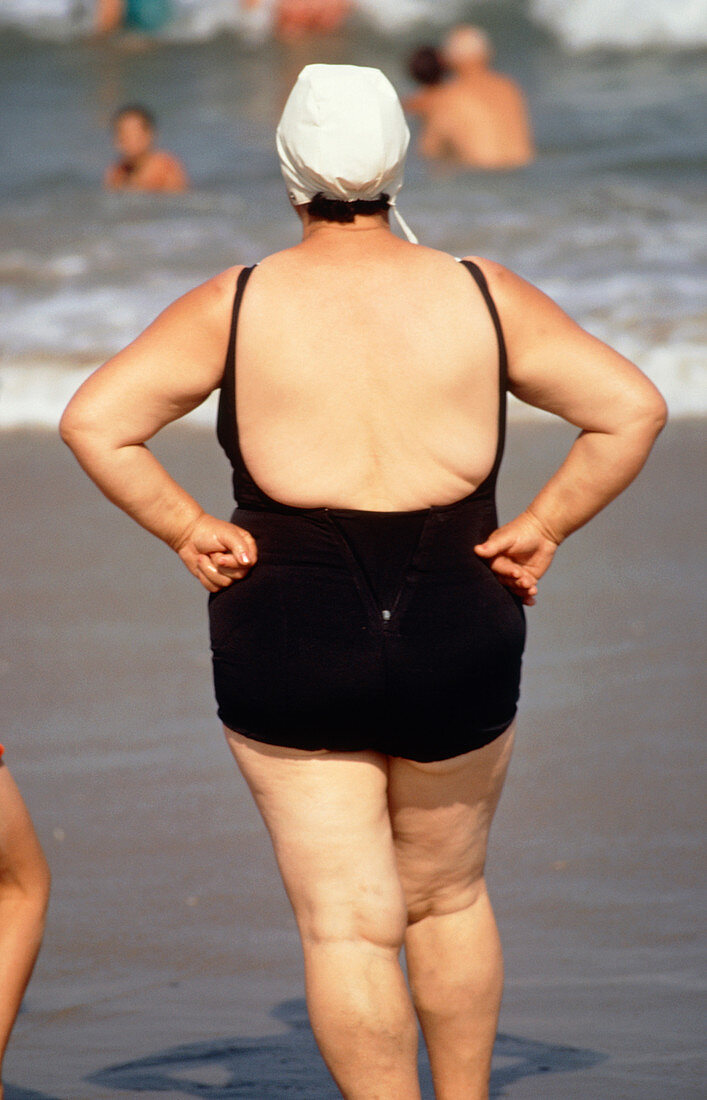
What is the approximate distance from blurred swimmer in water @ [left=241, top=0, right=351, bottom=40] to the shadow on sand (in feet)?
58.5

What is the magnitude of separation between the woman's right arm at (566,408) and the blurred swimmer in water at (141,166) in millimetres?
9634

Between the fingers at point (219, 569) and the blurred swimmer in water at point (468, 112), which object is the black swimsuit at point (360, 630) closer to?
the fingers at point (219, 569)

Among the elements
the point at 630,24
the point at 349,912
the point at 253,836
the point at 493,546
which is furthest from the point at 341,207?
the point at 630,24

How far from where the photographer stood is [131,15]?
18.7 metres

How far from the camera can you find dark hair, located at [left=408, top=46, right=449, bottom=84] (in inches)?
476

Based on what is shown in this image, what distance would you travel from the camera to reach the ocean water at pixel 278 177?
805 centimetres

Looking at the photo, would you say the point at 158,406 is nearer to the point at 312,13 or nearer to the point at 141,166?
the point at 141,166

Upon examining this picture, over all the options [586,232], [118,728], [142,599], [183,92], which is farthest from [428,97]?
[118,728]

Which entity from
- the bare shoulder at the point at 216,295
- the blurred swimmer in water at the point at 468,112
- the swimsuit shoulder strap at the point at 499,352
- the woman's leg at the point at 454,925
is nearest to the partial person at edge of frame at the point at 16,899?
the woman's leg at the point at 454,925

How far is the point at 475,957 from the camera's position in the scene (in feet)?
7.38

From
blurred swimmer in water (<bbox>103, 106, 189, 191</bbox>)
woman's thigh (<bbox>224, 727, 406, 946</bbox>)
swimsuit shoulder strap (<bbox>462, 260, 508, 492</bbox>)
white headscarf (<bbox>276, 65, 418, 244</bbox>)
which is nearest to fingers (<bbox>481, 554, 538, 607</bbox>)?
swimsuit shoulder strap (<bbox>462, 260, 508, 492</bbox>)

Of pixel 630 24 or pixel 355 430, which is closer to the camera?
pixel 355 430

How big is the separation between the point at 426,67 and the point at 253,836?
32.8 feet

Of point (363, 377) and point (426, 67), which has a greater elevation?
point (363, 377)
